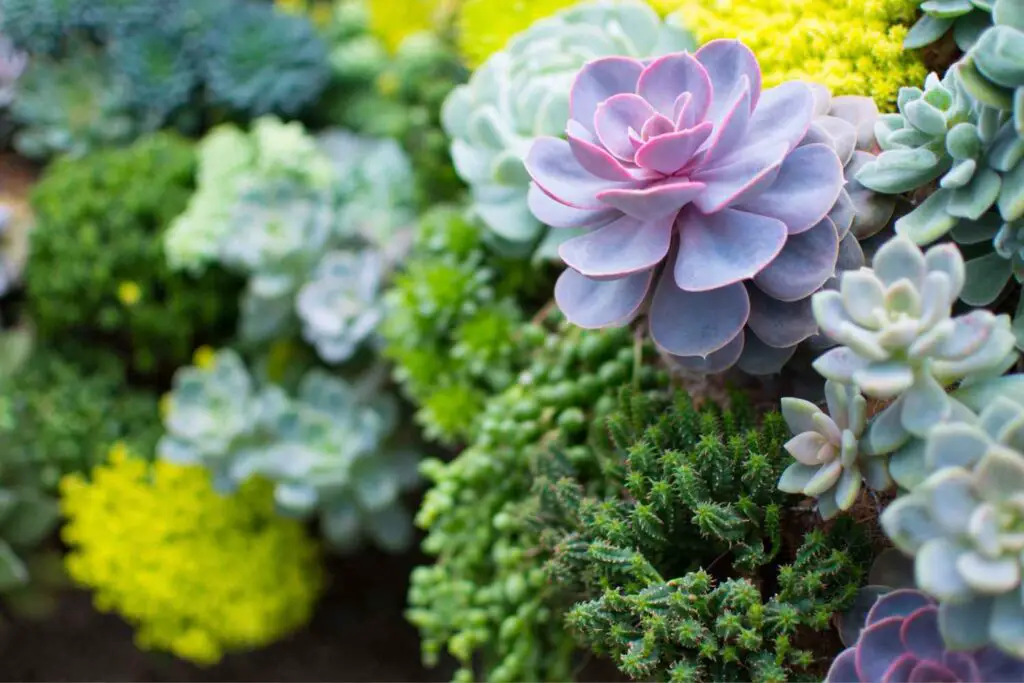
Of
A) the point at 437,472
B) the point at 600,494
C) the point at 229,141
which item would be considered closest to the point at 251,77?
the point at 229,141

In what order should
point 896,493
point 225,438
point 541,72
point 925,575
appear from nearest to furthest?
point 925,575 → point 896,493 → point 541,72 → point 225,438

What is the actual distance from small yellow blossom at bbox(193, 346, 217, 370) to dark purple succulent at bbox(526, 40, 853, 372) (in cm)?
77

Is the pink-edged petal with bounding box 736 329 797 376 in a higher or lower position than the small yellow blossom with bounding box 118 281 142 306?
higher

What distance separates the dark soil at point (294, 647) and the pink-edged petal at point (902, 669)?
0.97 m

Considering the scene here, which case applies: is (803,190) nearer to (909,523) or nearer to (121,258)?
(909,523)

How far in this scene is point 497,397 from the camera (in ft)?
3.07

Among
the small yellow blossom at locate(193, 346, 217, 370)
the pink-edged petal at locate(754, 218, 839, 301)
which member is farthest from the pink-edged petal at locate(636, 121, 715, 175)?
the small yellow blossom at locate(193, 346, 217, 370)

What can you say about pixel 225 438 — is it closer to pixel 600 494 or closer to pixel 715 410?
pixel 600 494

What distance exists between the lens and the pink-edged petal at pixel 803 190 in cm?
61

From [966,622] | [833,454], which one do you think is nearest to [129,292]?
[833,454]

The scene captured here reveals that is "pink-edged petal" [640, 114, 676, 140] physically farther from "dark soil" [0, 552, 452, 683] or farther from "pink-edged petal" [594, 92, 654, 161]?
"dark soil" [0, 552, 452, 683]

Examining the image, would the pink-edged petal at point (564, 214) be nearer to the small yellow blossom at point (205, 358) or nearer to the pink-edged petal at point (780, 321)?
the pink-edged petal at point (780, 321)

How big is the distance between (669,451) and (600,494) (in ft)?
0.49

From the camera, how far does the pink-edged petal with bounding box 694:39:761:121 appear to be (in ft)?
2.12
